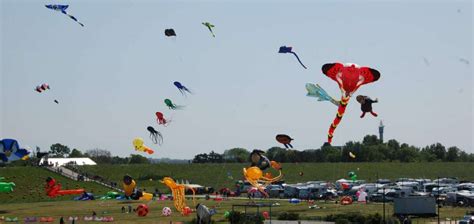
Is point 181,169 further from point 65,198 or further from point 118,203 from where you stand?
point 118,203

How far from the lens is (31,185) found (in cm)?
7738

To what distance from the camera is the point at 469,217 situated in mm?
42844

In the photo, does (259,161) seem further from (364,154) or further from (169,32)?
(364,154)

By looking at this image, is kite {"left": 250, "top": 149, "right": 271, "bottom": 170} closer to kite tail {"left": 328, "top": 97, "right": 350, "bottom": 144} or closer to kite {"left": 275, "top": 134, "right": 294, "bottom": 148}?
kite {"left": 275, "top": 134, "right": 294, "bottom": 148}

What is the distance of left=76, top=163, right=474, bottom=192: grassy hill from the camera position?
286ft

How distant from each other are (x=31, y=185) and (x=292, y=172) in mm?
31952

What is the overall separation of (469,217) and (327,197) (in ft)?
75.3

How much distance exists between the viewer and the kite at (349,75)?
124 feet

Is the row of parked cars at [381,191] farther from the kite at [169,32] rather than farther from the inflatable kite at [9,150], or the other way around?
the inflatable kite at [9,150]

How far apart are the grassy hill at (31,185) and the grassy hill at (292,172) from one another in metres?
6.77

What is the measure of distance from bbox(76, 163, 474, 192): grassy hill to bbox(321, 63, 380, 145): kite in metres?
44.4

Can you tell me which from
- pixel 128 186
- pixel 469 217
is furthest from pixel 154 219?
pixel 469 217

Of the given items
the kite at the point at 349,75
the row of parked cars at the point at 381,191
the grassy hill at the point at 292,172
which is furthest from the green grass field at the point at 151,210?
the grassy hill at the point at 292,172

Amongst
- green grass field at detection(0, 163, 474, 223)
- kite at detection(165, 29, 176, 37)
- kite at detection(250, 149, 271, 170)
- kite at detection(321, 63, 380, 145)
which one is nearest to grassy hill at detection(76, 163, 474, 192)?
green grass field at detection(0, 163, 474, 223)
